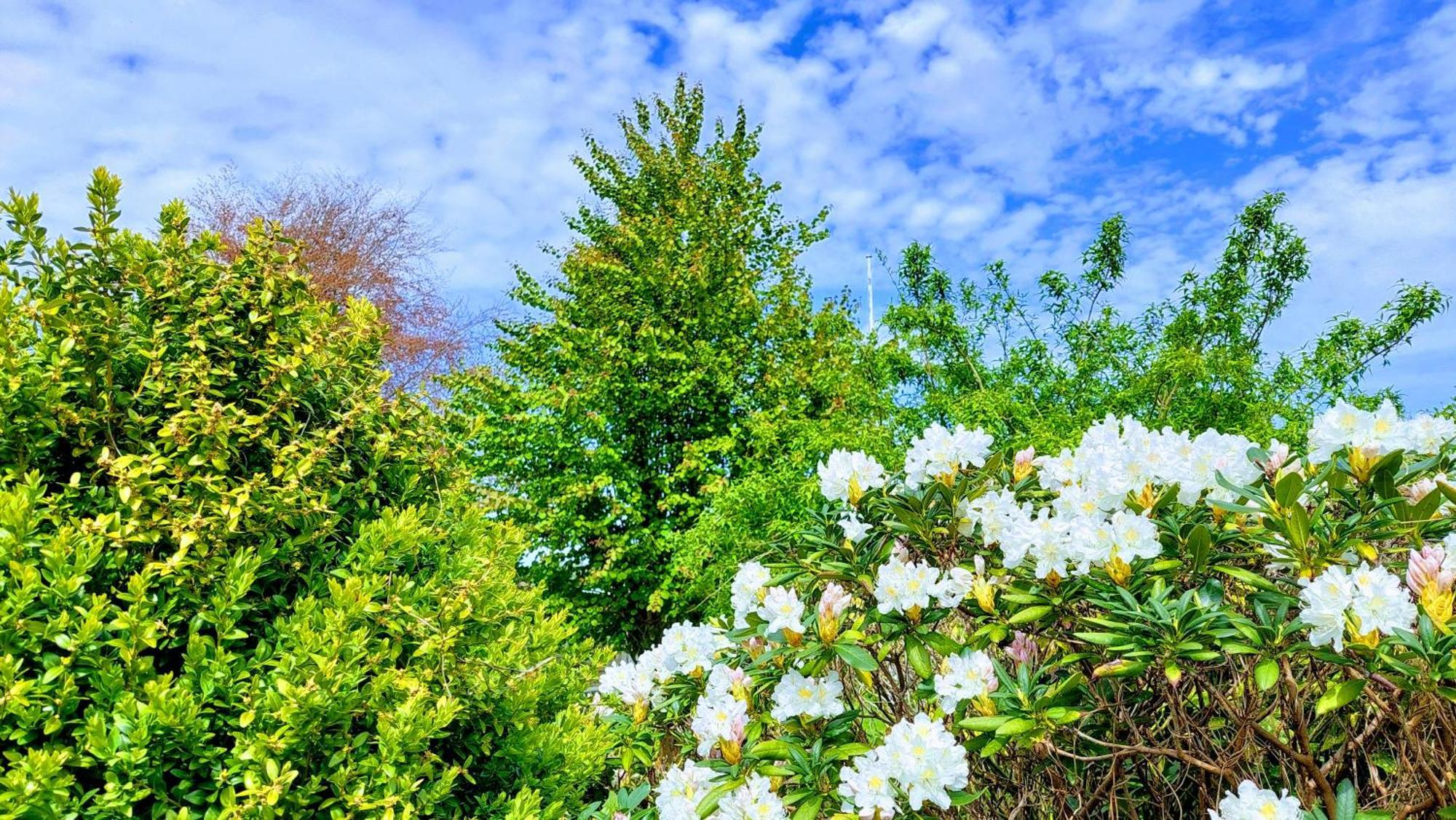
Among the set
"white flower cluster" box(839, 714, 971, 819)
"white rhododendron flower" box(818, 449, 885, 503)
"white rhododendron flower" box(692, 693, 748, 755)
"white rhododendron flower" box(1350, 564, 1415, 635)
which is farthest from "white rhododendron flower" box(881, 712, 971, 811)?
"white rhododendron flower" box(1350, 564, 1415, 635)

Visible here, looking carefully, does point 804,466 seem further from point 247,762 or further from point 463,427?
point 247,762

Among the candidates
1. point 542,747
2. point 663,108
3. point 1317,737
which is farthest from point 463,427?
Result: point 663,108

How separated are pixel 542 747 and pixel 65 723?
1122 mm

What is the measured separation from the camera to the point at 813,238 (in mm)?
12164

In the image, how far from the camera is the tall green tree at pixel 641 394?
388 inches

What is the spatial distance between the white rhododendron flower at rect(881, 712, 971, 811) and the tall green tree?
23.3 ft

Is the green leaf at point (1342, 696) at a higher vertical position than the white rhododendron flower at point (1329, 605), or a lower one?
lower

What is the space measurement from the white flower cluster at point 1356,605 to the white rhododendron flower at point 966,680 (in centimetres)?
63

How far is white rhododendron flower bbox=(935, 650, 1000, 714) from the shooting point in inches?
76.3

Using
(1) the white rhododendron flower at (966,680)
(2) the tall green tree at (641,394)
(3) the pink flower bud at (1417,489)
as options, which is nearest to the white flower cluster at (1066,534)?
(1) the white rhododendron flower at (966,680)

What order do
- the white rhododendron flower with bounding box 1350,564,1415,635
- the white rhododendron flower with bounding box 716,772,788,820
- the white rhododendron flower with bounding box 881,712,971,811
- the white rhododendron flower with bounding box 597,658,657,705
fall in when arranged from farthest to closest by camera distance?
the white rhododendron flower with bounding box 597,658,657,705 → the white rhododendron flower with bounding box 716,772,788,820 → the white rhododendron flower with bounding box 881,712,971,811 → the white rhododendron flower with bounding box 1350,564,1415,635

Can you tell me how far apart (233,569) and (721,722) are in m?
1.24

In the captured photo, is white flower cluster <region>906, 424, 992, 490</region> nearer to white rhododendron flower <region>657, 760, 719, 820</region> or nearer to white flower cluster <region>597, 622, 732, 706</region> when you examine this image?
white flower cluster <region>597, 622, 732, 706</region>

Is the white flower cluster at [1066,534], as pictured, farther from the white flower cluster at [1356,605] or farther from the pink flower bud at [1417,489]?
the pink flower bud at [1417,489]
